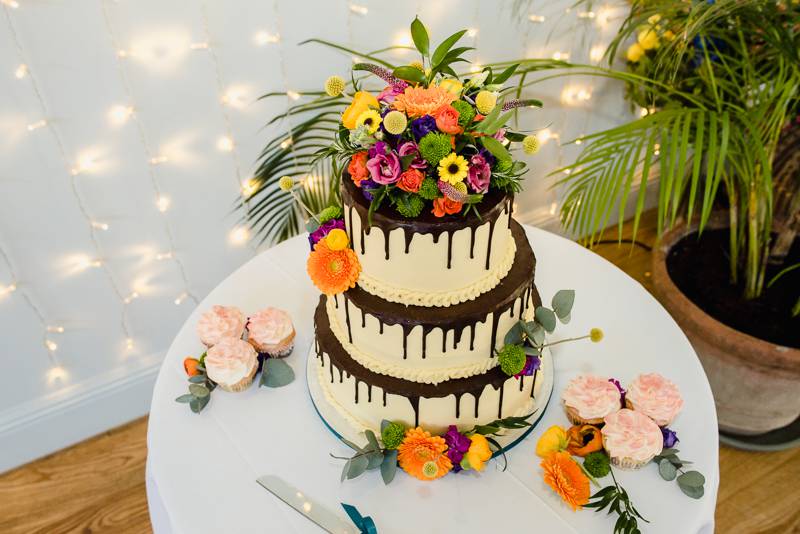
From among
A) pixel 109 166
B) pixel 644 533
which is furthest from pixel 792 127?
pixel 109 166

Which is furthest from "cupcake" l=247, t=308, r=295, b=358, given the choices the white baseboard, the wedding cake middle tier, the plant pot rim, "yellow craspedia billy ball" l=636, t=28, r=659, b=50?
"yellow craspedia billy ball" l=636, t=28, r=659, b=50

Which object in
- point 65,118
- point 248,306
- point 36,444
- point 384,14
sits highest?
point 384,14

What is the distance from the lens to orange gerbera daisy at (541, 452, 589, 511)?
1.36 m

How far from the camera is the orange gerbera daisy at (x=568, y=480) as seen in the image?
1356 mm

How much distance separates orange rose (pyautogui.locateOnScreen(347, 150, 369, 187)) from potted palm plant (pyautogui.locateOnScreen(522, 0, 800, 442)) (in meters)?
0.80

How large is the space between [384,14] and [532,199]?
50.1 inches

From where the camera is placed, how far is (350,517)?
136cm

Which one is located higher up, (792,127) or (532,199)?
(792,127)

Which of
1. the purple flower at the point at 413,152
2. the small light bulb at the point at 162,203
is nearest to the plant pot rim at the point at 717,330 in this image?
the purple flower at the point at 413,152

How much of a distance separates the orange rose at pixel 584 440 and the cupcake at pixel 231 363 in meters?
0.80

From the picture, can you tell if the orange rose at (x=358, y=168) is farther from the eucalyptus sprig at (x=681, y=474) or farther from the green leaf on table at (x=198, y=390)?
the eucalyptus sprig at (x=681, y=474)

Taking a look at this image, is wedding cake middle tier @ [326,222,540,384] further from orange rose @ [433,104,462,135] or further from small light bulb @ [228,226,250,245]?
small light bulb @ [228,226,250,245]

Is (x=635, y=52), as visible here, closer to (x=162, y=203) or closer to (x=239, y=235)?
(x=239, y=235)

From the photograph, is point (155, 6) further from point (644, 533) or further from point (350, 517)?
point (644, 533)
